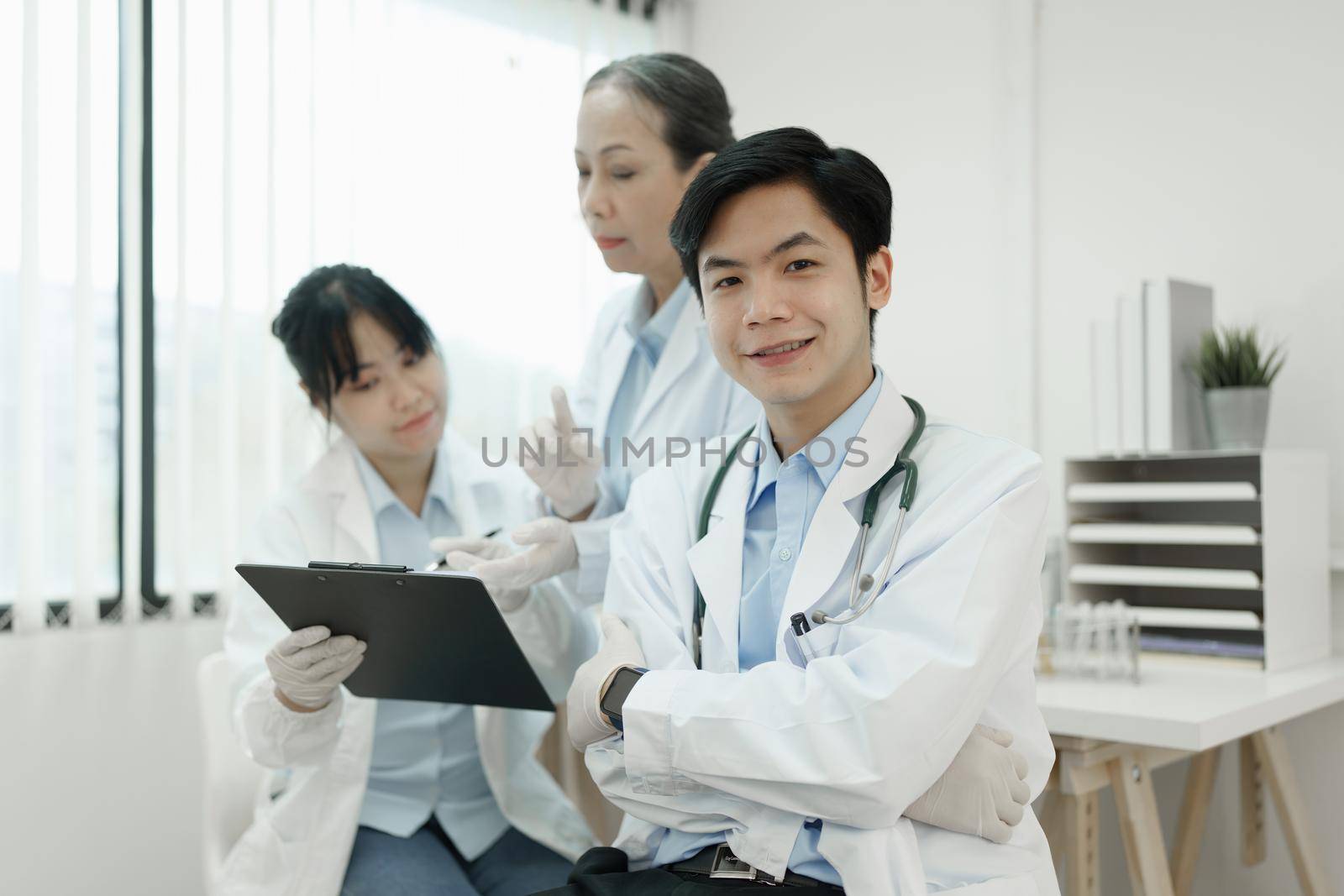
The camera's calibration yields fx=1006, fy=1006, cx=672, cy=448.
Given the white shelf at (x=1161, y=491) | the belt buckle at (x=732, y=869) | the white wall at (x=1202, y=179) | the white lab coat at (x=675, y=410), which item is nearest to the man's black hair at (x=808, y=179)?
the white lab coat at (x=675, y=410)

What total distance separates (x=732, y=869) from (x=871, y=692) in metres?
0.29

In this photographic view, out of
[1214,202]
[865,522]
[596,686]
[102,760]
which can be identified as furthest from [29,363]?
[1214,202]

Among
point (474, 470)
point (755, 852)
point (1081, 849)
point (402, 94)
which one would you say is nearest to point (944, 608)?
point (755, 852)

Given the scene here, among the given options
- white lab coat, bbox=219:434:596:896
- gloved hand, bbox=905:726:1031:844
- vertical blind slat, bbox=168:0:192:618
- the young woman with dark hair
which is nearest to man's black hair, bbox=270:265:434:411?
the young woman with dark hair

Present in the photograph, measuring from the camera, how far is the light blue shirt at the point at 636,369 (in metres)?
1.70

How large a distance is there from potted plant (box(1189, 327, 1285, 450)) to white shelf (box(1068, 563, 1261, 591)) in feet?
0.83

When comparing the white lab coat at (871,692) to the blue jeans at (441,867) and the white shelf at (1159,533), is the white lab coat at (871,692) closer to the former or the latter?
the blue jeans at (441,867)

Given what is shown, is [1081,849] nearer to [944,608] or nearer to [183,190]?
[944,608]

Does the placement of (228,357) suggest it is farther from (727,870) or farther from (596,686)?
(727,870)

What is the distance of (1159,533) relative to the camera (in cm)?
188

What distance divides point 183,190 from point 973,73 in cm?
193

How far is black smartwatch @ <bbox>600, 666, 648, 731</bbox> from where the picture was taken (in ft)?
3.69

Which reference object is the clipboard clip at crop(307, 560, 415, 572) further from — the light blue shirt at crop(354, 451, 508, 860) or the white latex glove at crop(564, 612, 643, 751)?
the light blue shirt at crop(354, 451, 508, 860)

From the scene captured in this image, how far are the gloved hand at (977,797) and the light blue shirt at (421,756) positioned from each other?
0.89 m
